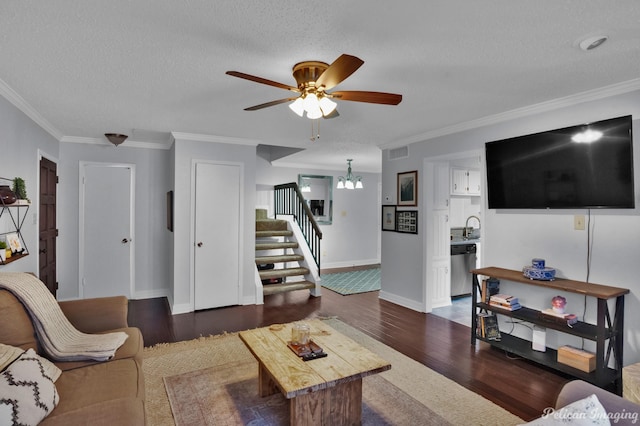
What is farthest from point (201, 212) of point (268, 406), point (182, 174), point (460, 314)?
point (460, 314)

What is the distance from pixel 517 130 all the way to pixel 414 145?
147cm

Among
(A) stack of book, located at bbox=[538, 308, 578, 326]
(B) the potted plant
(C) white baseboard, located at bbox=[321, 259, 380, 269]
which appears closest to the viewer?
(A) stack of book, located at bbox=[538, 308, 578, 326]

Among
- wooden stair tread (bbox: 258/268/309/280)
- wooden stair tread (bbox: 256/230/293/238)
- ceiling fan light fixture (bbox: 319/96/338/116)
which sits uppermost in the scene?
ceiling fan light fixture (bbox: 319/96/338/116)

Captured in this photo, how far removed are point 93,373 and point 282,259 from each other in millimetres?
3743

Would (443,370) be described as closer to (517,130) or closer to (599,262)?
(599,262)

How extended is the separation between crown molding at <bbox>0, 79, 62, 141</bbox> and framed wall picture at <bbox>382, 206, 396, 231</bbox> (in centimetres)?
434

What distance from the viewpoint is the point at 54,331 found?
214cm

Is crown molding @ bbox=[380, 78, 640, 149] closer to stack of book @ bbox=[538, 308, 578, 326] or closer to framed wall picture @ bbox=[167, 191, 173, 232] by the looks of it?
stack of book @ bbox=[538, 308, 578, 326]

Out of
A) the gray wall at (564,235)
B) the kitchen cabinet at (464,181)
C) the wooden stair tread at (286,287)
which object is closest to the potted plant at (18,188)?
the wooden stair tread at (286,287)

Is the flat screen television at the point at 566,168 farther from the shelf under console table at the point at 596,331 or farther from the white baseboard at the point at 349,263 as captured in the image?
the white baseboard at the point at 349,263

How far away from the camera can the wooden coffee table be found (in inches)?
76.4

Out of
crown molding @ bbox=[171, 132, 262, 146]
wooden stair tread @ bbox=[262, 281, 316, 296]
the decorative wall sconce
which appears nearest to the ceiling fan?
crown molding @ bbox=[171, 132, 262, 146]

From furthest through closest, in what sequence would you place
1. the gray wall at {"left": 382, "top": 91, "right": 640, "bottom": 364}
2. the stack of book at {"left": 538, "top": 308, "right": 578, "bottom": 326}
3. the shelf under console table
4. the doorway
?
the doorway → the stack of book at {"left": 538, "top": 308, "right": 578, "bottom": 326} → the gray wall at {"left": 382, "top": 91, "right": 640, "bottom": 364} → the shelf under console table

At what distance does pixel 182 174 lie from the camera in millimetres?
4582
